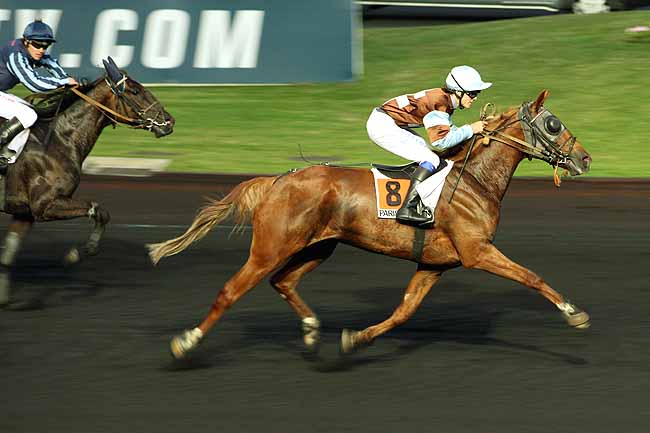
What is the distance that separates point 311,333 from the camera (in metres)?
8.45

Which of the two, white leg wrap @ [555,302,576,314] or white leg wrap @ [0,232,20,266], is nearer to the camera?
white leg wrap @ [555,302,576,314]

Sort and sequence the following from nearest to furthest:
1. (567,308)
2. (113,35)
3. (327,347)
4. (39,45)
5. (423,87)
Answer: (567,308)
(327,347)
(39,45)
(113,35)
(423,87)

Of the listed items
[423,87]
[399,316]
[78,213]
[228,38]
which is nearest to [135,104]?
[78,213]

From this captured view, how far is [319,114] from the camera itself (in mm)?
20109

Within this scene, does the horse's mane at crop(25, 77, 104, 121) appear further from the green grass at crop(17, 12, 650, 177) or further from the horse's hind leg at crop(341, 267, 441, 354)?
the green grass at crop(17, 12, 650, 177)

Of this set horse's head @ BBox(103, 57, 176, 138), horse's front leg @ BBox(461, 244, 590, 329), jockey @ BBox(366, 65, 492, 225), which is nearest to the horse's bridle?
jockey @ BBox(366, 65, 492, 225)

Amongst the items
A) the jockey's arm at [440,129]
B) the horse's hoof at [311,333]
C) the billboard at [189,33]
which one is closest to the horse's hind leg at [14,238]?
the horse's hoof at [311,333]

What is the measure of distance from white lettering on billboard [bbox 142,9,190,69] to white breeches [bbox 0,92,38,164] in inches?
A: 414

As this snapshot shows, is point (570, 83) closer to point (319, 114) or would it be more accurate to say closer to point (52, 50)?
point (319, 114)

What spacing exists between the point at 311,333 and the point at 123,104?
127 inches

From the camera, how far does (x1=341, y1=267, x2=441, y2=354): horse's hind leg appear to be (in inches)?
Result: 327

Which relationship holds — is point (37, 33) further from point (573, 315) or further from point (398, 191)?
point (573, 315)

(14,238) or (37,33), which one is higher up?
(37,33)

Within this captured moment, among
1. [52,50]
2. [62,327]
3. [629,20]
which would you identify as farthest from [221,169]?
[629,20]
